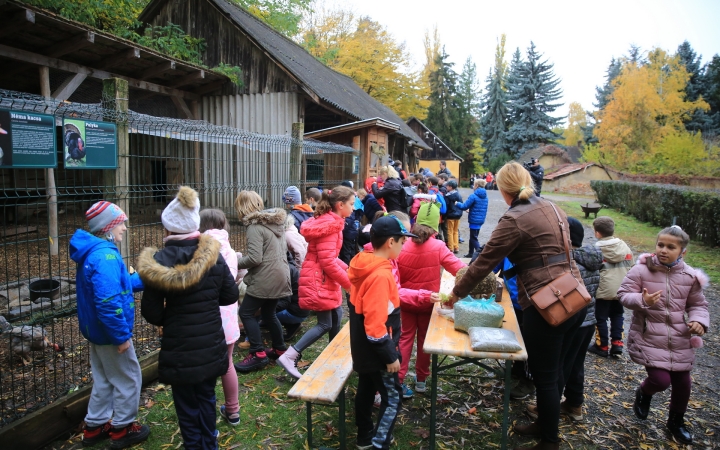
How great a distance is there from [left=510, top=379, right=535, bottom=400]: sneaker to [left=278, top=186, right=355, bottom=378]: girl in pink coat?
188 centimetres

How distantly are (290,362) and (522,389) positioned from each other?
2263mm

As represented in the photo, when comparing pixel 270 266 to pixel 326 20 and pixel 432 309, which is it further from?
pixel 326 20

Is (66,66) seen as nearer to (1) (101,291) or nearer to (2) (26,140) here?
(2) (26,140)

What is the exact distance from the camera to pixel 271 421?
362 centimetres

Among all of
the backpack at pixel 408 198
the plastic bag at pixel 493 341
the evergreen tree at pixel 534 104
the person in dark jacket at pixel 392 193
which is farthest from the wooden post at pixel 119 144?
the evergreen tree at pixel 534 104

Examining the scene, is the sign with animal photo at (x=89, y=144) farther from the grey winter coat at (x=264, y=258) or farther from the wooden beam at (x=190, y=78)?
the wooden beam at (x=190, y=78)

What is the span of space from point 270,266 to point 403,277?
1.36 m

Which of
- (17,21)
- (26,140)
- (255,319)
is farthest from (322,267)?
(17,21)

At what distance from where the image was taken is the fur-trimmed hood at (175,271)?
257 cm

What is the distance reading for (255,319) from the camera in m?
4.51

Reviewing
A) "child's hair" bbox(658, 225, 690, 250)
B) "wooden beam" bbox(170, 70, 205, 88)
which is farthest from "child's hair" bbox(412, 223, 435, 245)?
"wooden beam" bbox(170, 70, 205, 88)

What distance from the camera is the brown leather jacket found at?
114 inches

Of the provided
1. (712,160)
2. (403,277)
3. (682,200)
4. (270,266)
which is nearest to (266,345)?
(270,266)

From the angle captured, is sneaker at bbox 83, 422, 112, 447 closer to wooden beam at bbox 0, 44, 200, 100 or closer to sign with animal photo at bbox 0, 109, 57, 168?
sign with animal photo at bbox 0, 109, 57, 168
